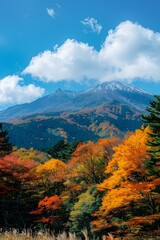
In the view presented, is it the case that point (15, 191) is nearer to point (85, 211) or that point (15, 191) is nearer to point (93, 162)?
point (85, 211)

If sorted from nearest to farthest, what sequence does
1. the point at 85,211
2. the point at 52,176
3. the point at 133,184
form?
the point at 133,184
the point at 85,211
the point at 52,176

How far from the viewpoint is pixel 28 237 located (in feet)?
18.9

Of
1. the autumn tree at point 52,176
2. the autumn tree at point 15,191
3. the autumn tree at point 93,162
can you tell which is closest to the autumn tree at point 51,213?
the autumn tree at point 15,191

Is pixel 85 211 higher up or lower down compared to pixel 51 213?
higher up

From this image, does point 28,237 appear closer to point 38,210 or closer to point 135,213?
point 135,213

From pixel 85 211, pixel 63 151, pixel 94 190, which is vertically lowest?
pixel 85 211

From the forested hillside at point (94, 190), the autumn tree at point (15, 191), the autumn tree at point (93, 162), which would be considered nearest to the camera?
the forested hillside at point (94, 190)

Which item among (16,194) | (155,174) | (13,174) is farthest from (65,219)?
(155,174)

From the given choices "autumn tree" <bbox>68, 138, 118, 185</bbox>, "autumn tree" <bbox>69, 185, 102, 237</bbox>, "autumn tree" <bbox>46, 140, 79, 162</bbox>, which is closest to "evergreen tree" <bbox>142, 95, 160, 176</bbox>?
"autumn tree" <bbox>69, 185, 102, 237</bbox>

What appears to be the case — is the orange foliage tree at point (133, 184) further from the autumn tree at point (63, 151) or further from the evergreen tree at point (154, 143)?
the autumn tree at point (63, 151)

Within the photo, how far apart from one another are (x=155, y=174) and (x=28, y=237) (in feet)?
71.6

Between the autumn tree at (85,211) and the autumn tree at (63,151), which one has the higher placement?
the autumn tree at (63,151)

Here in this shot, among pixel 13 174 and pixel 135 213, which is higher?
pixel 13 174

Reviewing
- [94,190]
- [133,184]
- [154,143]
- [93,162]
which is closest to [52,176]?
[93,162]
